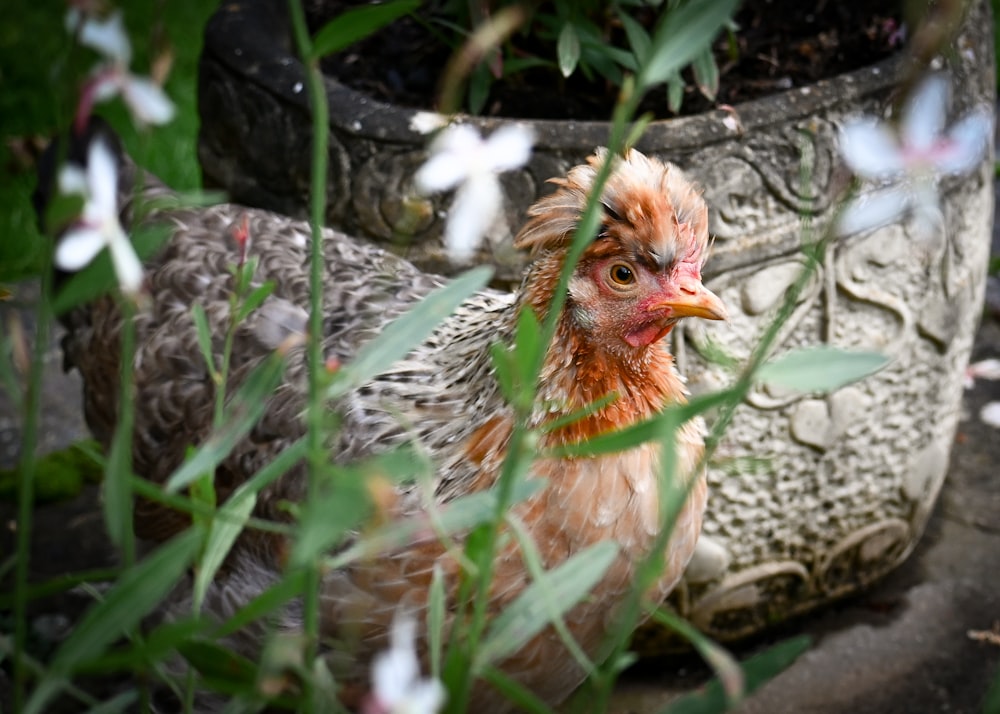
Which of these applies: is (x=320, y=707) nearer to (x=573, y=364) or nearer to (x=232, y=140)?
(x=573, y=364)

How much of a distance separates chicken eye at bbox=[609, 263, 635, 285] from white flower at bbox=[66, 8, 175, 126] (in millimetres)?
678

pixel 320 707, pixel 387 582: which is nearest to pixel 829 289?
pixel 387 582

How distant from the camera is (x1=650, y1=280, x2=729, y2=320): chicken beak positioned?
→ 1424 mm

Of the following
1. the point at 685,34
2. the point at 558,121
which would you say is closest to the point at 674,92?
the point at 558,121

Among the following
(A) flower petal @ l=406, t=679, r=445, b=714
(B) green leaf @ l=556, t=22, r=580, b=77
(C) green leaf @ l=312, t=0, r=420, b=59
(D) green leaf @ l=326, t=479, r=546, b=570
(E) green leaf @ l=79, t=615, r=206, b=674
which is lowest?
(A) flower petal @ l=406, t=679, r=445, b=714

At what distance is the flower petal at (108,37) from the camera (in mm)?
839

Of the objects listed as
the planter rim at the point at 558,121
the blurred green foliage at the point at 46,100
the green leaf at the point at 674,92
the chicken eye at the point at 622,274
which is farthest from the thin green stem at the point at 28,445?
the blurred green foliage at the point at 46,100

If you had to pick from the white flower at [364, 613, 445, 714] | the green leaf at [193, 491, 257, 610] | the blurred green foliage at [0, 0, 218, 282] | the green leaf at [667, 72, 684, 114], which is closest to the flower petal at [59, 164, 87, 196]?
the green leaf at [193, 491, 257, 610]

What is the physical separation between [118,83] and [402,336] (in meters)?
0.28

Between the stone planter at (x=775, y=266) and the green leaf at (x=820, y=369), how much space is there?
1.06 meters

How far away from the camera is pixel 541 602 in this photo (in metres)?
0.90

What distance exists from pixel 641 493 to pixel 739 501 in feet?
2.21

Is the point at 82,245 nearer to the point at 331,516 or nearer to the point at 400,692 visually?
the point at 331,516

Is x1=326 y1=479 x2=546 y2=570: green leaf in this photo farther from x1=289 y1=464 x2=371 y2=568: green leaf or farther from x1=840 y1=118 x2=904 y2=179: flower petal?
x1=840 y1=118 x2=904 y2=179: flower petal
